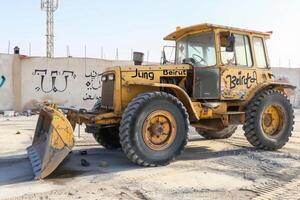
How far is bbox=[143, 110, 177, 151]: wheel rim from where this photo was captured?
8.55 metres

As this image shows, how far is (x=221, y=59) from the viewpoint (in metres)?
10.0

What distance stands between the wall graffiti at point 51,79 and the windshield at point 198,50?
13.7 meters

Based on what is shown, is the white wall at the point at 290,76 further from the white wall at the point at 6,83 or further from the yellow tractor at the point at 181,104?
the yellow tractor at the point at 181,104

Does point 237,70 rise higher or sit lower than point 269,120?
higher

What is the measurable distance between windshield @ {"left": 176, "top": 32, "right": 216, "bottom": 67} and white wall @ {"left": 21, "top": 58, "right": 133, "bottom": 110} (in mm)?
13736

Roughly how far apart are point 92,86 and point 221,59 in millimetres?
A: 15276

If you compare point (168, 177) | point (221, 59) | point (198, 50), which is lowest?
point (168, 177)

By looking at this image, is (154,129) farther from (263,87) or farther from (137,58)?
(263,87)

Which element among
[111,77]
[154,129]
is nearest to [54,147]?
[154,129]

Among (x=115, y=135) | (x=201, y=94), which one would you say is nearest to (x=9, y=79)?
(x=115, y=135)

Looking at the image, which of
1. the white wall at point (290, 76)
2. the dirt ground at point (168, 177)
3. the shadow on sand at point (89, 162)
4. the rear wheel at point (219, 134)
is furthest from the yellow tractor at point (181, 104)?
the white wall at point (290, 76)

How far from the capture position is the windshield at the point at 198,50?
32.9ft

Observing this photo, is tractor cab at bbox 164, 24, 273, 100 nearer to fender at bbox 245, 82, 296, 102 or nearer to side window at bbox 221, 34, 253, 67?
side window at bbox 221, 34, 253, 67

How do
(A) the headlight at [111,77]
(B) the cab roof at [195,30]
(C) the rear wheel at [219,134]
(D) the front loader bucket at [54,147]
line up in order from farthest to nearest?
(C) the rear wheel at [219,134] < (B) the cab roof at [195,30] < (A) the headlight at [111,77] < (D) the front loader bucket at [54,147]
